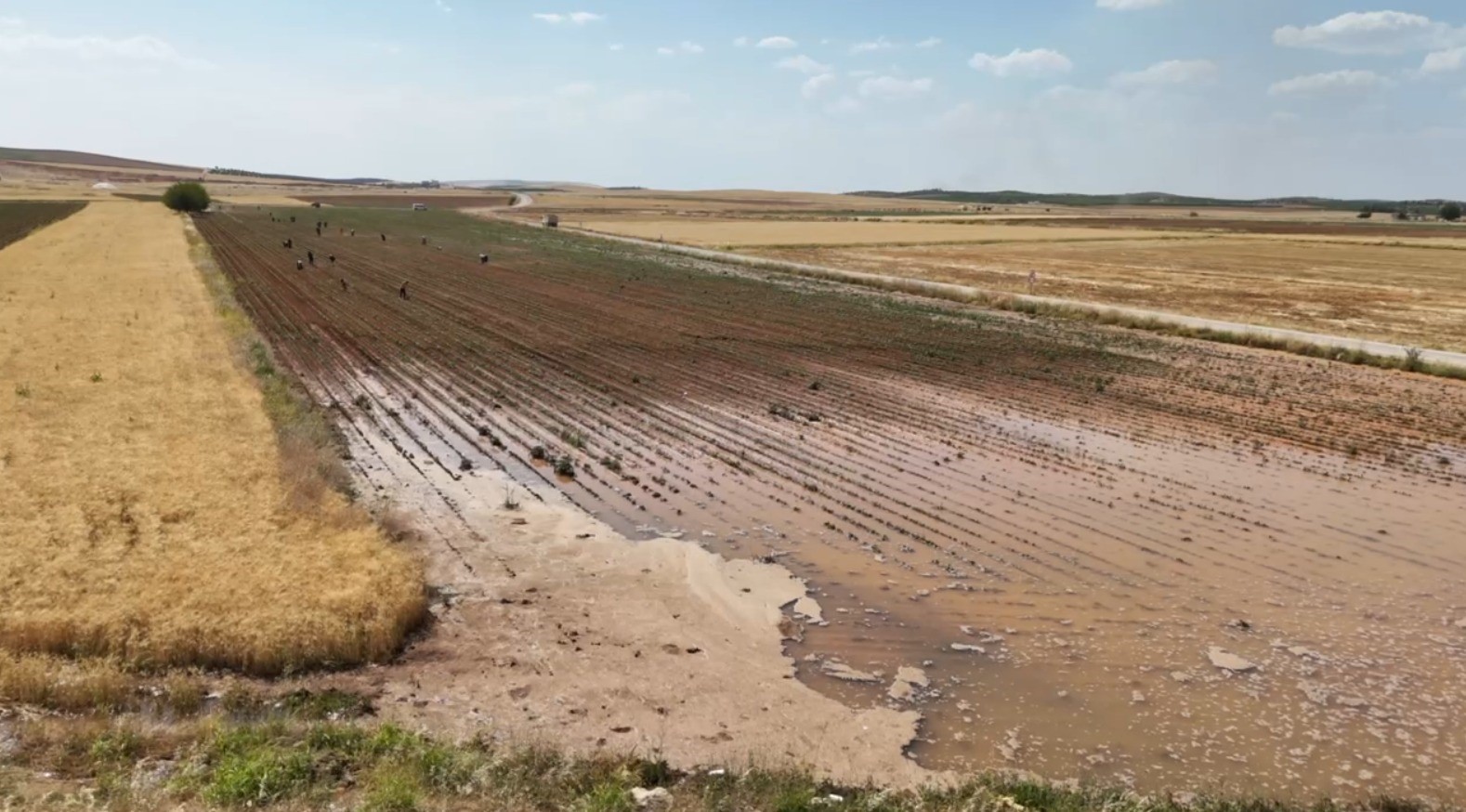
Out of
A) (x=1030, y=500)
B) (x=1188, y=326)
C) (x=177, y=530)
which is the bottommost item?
(x=1030, y=500)

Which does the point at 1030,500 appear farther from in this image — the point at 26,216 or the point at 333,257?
the point at 26,216

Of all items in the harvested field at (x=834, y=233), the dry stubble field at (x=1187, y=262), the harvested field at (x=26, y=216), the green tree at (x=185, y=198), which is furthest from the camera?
the green tree at (x=185, y=198)

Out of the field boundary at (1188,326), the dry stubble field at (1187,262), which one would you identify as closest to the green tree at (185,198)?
the dry stubble field at (1187,262)

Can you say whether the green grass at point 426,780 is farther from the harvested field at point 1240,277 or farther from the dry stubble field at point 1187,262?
the dry stubble field at point 1187,262

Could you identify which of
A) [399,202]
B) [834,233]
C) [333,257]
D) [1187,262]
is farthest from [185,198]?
[1187,262]

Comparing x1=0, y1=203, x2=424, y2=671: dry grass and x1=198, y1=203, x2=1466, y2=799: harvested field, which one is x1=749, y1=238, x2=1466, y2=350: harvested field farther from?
x1=0, y1=203, x2=424, y2=671: dry grass

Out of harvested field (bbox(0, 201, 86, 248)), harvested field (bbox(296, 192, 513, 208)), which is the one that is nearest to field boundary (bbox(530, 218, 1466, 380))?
harvested field (bbox(0, 201, 86, 248))

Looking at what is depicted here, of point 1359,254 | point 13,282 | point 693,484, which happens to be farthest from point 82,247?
point 1359,254
